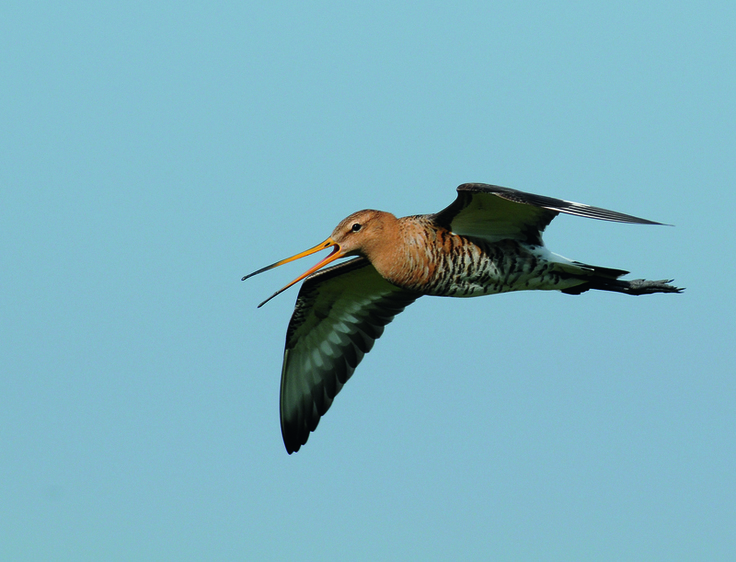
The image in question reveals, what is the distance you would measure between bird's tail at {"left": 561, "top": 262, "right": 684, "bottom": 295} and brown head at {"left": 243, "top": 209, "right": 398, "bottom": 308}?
1846mm

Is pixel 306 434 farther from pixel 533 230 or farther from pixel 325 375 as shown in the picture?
pixel 533 230

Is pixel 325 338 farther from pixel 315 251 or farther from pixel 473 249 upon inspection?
pixel 473 249

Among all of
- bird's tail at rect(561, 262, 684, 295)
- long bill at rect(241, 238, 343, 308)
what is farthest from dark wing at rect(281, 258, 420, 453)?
bird's tail at rect(561, 262, 684, 295)

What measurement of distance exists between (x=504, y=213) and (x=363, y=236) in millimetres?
1360

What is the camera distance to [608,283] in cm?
939

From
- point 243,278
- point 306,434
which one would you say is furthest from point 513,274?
point 306,434

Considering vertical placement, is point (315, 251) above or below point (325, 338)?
above

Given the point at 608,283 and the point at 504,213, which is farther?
the point at 608,283

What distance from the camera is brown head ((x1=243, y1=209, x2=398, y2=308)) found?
8.44 meters

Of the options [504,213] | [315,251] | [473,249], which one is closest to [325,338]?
[315,251]

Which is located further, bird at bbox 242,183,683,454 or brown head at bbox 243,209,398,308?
brown head at bbox 243,209,398,308

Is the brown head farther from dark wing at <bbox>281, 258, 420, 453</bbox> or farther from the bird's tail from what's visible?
the bird's tail

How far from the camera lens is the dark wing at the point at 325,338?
33.6 ft

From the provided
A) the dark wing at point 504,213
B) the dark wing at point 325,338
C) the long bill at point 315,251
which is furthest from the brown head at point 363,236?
the dark wing at point 325,338
